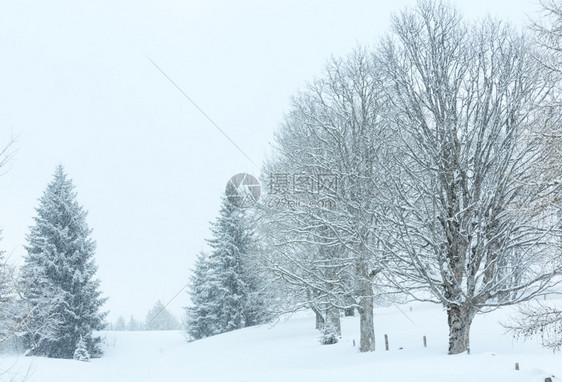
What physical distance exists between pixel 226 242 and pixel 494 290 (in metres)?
23.9

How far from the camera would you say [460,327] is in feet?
41.3

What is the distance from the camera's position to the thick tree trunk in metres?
12.6

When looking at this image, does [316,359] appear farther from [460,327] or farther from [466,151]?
[466,151]

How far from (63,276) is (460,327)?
26.2 meters

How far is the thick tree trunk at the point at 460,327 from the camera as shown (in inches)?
495

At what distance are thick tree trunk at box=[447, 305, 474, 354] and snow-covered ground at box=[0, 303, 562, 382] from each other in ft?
1.17

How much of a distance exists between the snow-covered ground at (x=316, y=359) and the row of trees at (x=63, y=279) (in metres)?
2.61

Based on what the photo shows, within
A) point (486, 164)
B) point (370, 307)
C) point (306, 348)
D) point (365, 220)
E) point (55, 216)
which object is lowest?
point (306, 348)

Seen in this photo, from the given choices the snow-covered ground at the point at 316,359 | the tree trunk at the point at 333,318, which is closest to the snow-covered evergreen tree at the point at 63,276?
the snow-covered ground at the point at 316,359

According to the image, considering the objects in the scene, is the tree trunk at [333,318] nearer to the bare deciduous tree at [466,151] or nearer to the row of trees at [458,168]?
the row of trees at [458,168]

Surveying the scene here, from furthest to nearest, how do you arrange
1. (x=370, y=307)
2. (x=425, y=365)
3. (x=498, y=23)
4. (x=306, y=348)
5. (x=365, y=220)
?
(x=306, y=348)
(x=370, y=307)
(x=365, y=220)
(x=498, y=23)
(x=425, y=365)

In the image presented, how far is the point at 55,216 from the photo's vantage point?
31.7 m

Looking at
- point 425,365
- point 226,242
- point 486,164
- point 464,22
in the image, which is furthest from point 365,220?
point 226,242

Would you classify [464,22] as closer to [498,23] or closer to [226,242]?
[498,23]
